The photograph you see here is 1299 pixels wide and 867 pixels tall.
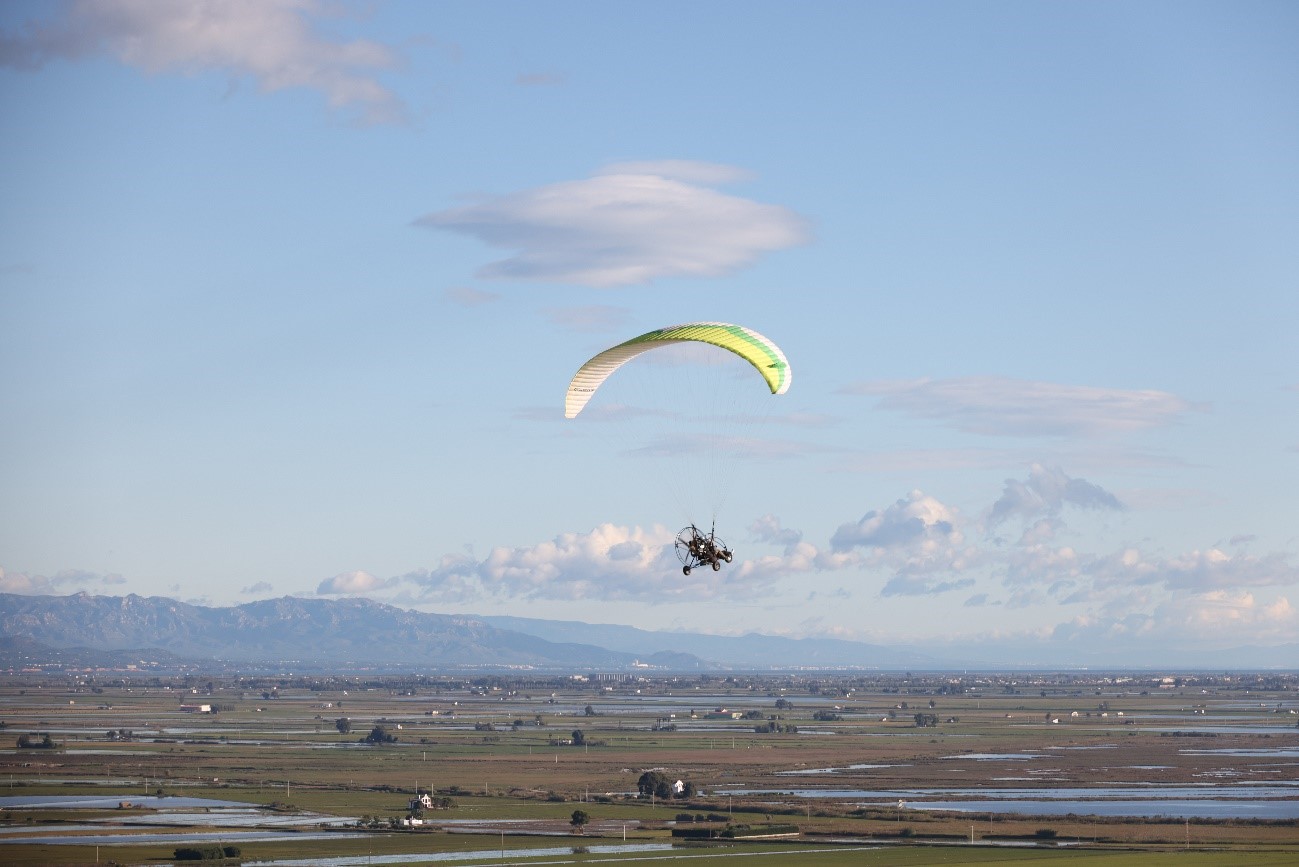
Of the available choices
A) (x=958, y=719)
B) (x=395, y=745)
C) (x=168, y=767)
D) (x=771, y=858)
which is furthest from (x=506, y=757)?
(x=958, y=719)

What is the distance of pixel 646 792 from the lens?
3570 inches

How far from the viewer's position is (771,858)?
66.9 metres

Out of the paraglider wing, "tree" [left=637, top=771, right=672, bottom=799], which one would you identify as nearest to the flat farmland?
"tree" [left=637, top=771, right=672, bottom=799]

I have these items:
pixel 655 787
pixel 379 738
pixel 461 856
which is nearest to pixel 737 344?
pixel 461 856

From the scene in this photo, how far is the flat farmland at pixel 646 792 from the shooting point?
70625 millimetres

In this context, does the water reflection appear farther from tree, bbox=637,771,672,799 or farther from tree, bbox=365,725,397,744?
tree, bbox=365,725,397,744

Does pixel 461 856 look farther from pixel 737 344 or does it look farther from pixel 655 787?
pixel 737 344

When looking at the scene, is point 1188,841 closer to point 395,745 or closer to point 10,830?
point 10,830

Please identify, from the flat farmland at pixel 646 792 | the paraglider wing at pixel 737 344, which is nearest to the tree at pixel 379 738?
the flat farmland at pixel 646 792

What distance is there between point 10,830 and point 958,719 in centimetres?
12579

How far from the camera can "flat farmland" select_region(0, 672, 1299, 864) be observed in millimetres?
70625

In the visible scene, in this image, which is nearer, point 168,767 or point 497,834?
point 497,834

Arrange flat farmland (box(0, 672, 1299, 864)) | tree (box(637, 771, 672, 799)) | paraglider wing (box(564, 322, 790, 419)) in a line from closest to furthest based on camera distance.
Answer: paraglider wing (box(564, 322, 790, 419))
flat farmland (box(0, 672, 1299, 864))
tree (box(637, 771, 672, 799))

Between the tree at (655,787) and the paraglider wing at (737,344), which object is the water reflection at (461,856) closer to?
the tree at (655,787)
